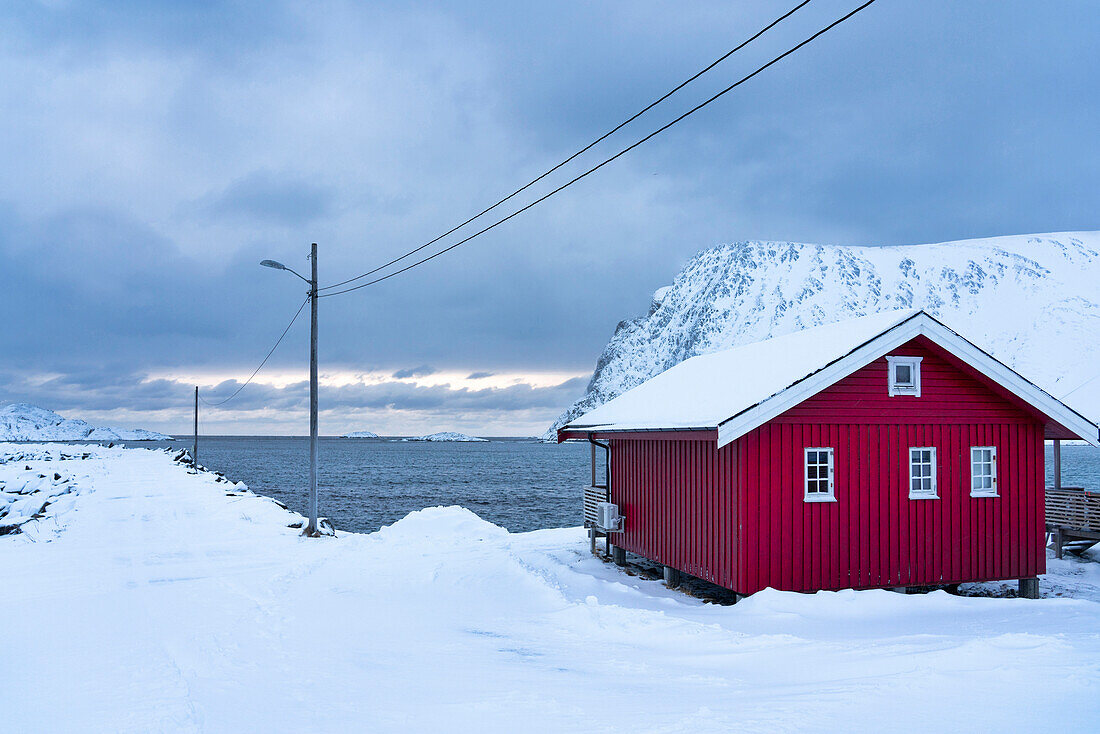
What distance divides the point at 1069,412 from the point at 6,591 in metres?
19.4

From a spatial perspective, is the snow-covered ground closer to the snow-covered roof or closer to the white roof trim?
the white roof trim

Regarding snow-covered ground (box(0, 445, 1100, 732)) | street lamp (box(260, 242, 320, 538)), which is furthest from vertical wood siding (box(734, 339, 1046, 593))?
street lamp (box(260, 242, 320, 538))

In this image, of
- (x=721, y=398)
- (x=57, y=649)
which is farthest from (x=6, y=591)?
(x=721, y=398)

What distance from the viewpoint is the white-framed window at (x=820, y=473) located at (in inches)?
539

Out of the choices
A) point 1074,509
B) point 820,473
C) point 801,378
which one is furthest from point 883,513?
point 1074,509

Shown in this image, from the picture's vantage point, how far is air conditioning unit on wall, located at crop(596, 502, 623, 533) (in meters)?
18.2

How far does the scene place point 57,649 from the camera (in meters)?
9.63

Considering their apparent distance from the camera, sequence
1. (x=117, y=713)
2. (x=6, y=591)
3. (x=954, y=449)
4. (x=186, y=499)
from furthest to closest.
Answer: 1. (x=186, y=499)
2. (x=954, y=449)
3. (x=6, y=591)
4. (x=117, y=713)

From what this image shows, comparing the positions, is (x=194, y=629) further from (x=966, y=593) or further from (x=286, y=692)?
(x=966, y=593)

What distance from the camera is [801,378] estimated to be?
13172 mm

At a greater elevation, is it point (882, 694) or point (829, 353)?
point (829, 353)

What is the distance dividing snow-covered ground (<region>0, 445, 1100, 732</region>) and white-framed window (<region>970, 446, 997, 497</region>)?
2.25 metres

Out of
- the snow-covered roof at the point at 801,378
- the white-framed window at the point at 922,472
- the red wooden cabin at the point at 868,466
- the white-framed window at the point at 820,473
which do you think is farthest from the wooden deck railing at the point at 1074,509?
the white-framed window at the point at 820,473

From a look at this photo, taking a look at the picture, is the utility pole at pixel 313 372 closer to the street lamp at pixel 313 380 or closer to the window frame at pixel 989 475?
the street lamp at pixel 313 380
